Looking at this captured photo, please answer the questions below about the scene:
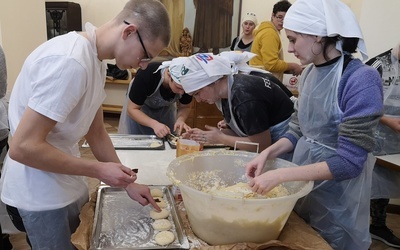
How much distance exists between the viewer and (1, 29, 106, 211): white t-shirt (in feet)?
2.78

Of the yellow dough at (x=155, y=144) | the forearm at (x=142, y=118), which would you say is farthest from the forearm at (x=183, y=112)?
the yellow dough at (x=155, y=144)

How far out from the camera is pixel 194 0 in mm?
4754

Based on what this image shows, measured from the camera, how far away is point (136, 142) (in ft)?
6.31

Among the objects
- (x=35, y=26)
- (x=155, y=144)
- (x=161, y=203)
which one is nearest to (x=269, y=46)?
(x=155, y=144)

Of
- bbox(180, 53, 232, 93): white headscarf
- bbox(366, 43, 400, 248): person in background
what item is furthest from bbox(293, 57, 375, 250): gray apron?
bbox(366, 43, 400, 248): person in background

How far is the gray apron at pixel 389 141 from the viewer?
2.06m

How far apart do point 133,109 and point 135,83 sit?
174mm

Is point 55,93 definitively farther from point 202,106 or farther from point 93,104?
point 202,106

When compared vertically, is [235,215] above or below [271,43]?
below

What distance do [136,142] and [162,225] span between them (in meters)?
0.98

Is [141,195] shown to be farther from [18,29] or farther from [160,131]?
[18,29]

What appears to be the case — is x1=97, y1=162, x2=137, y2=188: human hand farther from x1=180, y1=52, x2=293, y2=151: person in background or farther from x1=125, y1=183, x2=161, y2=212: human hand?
x1=180, y1=52, x2=293, y2=151: person in background

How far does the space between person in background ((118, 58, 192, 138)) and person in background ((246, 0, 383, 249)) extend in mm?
930

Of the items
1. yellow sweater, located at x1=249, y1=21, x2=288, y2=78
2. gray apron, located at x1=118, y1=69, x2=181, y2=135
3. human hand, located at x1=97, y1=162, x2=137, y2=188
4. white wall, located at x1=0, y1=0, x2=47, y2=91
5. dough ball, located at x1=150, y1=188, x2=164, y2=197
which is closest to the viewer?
human hand, located at x1=97, y1=162, x2=137, y2=188
